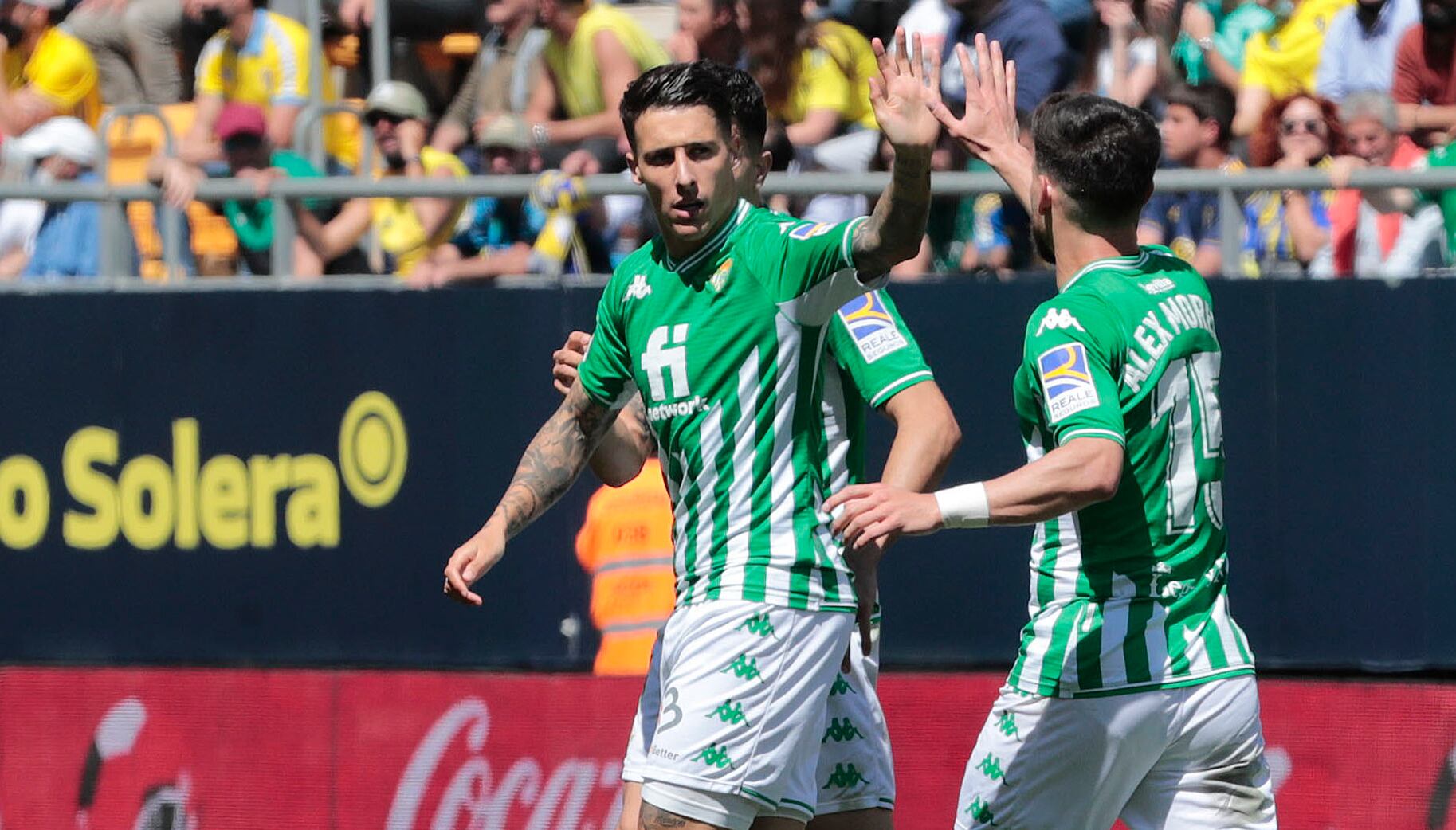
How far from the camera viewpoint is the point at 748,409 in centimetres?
476

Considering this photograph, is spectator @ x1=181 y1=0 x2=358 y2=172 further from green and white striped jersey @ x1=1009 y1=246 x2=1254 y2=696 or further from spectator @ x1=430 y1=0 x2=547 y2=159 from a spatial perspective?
green and white striped jersey @ x1=1009 y1=246 x2=1254 y2=696

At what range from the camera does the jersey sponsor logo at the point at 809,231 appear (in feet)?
15.1

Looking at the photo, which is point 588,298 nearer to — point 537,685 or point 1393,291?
point 537,685

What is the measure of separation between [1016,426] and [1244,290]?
0.90 m

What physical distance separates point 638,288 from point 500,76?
436 centimetres

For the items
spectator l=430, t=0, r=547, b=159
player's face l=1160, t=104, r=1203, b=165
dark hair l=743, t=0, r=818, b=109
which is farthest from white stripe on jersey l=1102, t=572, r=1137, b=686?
spectator l=430, t=0, r=547, b=159

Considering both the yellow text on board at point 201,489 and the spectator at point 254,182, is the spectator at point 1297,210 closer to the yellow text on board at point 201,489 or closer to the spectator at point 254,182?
the yellow text on board at point 201,489

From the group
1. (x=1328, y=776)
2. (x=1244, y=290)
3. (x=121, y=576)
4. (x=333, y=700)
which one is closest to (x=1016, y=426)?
(x=1244, y=290)

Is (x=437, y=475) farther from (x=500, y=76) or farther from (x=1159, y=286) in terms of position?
(x=1159, y=286)

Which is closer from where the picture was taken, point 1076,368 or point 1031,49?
point 1076,368

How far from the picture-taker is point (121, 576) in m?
8.44

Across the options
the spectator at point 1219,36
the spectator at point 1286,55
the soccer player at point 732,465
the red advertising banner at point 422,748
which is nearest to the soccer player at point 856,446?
the soccer player at point 732,465

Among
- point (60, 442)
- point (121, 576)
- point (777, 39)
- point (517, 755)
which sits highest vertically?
point (777, 39)

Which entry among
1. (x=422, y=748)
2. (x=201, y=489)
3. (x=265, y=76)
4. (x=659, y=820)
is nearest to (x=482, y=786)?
(x=422, y=748)
